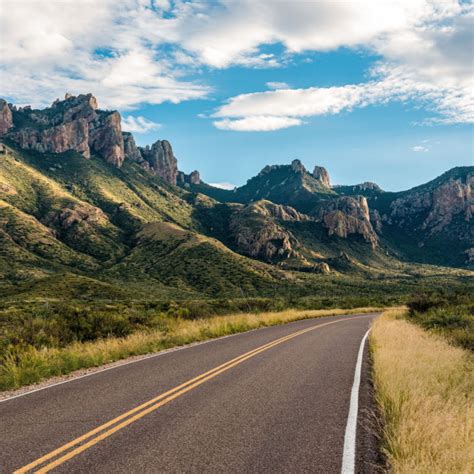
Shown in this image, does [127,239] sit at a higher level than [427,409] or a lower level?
higher

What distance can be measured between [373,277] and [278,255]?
35257mm

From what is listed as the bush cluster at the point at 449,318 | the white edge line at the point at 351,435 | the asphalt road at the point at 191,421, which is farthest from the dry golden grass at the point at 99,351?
the bush cluster at the point at 449,318

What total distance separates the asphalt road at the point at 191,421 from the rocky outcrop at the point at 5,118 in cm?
21142

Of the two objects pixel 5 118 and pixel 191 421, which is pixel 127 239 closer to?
pixel 5 118

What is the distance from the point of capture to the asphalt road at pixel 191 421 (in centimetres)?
538

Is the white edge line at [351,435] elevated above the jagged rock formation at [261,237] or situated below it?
below

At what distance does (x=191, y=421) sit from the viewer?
23.0ft

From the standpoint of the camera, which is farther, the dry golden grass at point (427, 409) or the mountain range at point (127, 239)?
the mountain range at point (127, 239)

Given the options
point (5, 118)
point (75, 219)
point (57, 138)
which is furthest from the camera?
point (5, 118)

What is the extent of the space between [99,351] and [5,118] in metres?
215

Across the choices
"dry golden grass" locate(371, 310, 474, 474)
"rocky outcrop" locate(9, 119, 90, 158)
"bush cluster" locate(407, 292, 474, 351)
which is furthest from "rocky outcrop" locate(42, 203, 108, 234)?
"dry golden grass" locate(371, 310, 474, 474)

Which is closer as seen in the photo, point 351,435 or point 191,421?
Result: point 351,435

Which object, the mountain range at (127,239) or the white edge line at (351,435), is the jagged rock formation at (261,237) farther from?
the white edge line at (351,435)

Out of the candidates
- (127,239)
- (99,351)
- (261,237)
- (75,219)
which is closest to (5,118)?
(75,219)
